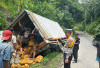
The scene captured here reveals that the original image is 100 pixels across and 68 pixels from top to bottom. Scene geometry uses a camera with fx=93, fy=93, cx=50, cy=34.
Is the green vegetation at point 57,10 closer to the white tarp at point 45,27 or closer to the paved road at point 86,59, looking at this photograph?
the white tarp at point 45,27

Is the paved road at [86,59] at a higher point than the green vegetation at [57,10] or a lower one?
lower

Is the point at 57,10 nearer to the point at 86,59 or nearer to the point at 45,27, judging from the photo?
the point at 45,27

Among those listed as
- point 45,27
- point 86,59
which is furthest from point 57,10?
point 86,59

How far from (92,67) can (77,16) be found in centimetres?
2343

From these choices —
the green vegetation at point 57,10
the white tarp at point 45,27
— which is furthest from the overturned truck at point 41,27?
the green vegetation at point 57,10

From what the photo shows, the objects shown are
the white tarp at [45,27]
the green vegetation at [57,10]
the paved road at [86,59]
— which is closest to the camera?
the paved road at [86,59]

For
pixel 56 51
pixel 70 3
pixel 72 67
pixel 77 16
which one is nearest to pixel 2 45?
pixel 72 67

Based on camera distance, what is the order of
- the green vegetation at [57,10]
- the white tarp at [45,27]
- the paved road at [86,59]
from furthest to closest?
the green vegetation at [57,10]
the white tarp at [45,27]
the paved road at [86,59]

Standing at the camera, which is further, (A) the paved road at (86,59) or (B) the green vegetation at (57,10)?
(B) the green vegetation at (57,10)

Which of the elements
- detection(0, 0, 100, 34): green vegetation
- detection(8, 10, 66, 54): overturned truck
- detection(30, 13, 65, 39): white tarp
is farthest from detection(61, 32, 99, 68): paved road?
detection(0, 0, 100, 34): green vegetation

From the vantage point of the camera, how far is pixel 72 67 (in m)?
5.01

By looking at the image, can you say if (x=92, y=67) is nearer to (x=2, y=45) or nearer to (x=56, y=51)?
(x=56, y=51)

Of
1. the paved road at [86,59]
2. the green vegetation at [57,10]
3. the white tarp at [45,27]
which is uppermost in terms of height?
the green vegetation at [57,10]

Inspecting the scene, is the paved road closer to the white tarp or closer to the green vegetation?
the white tarp
